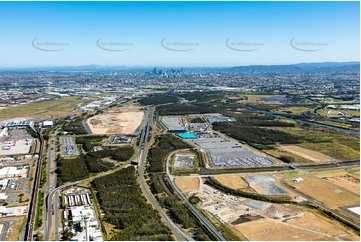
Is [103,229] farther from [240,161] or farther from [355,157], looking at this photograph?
[355,157]

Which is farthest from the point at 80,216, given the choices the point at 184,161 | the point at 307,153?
the point at 307,153

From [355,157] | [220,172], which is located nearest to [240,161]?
[220,172]

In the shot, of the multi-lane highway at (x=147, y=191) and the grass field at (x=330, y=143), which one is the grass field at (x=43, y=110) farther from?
the grass field at (x=330, y=143)

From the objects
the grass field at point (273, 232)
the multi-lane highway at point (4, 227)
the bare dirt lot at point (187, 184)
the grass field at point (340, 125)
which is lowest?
the multi-lane highway at point (4, 227)

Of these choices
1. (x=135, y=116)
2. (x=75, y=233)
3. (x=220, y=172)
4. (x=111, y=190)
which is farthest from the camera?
(x=135, y=116)

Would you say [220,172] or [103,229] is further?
[220,172]

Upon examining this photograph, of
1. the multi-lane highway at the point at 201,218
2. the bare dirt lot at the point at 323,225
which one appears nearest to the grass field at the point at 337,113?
the bare dirt lot at the point at 323,225

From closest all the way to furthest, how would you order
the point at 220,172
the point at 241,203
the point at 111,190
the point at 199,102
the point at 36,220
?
the point at 36,220, the point at 241,203, the point at 111,190, the point at 220,172, the point at 199,102
